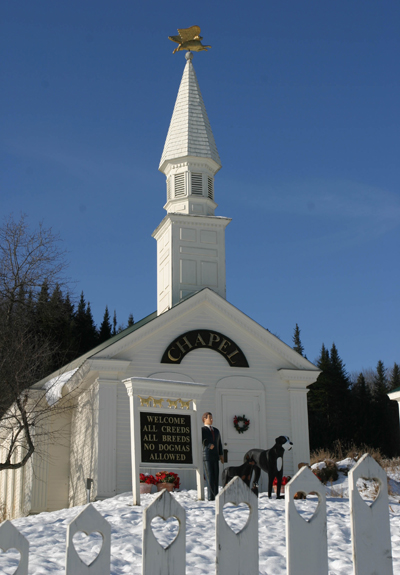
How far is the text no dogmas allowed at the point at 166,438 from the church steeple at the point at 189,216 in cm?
949

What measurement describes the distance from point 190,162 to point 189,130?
4.84 ft

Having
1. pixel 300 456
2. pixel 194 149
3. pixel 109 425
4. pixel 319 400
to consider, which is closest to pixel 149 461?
pixel 109 425

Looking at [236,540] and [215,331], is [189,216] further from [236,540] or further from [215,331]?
[236,540]

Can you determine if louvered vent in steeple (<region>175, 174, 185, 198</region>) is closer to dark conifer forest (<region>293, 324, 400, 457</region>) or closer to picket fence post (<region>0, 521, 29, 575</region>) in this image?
picket fence post (<region>0, 521, 29, 575</region>)

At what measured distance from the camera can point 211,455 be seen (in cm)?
1425

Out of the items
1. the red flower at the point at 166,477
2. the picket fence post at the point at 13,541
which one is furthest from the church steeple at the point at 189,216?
the picket fence post at the point at 13,541

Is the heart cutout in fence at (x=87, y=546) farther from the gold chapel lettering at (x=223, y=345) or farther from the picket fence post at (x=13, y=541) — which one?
the gold chapel lettering at (x=223, y=345)

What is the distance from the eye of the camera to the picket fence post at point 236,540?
12.8ft

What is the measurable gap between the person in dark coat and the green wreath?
5896mm

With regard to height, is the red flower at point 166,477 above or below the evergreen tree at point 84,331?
below

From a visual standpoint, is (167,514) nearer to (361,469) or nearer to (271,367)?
(361,469)

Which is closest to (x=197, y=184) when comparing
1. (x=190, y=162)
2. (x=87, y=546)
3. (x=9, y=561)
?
(x=190, y=162)

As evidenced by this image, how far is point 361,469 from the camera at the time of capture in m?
4.13

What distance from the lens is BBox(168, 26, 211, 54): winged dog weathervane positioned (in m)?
29.0
